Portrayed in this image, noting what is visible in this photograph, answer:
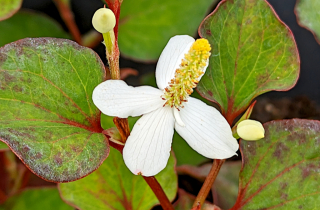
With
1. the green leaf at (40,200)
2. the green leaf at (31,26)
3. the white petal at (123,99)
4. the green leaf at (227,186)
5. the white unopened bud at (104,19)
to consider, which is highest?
the white unopened bud at (104,19)

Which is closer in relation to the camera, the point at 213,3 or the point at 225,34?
the point at 225,34

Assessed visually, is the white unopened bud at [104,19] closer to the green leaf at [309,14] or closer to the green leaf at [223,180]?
the green leaf at [309,14]

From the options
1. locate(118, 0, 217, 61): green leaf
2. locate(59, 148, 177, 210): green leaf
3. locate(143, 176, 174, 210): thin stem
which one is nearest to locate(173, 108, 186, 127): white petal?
locate(143, 176, 174, 210): thin stem

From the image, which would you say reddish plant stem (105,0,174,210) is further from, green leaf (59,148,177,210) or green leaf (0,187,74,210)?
green leaf (0,187,74,210)

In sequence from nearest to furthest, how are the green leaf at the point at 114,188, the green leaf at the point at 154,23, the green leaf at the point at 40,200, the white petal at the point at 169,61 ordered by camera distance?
the white petal at the point at 169,61, the green leaf at the point at 114,188, the green leaf at the point at 40,200, the green leaf at the point at 154,23

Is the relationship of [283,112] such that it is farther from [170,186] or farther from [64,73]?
[64,73]

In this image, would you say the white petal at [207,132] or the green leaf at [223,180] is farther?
the green leaf at [223,180]

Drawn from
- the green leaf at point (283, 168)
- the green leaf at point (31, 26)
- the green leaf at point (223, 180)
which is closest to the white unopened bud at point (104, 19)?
the green leaf at point (283, 168)

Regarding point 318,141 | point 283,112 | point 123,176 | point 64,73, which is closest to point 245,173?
point 318,141
